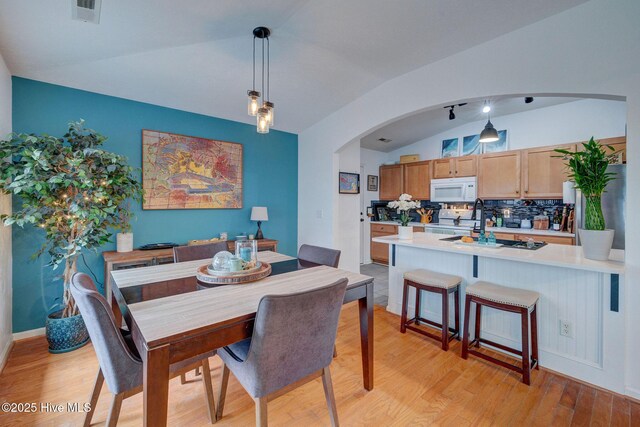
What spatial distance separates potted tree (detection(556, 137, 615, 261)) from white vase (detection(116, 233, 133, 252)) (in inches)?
152

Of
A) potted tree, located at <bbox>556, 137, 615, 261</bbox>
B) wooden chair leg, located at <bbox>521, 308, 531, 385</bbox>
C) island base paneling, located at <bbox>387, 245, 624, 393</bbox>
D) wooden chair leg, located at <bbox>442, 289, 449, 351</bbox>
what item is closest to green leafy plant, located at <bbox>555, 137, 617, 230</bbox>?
potted tree, located at <bbox>556, 137, 615, 261</bbox>

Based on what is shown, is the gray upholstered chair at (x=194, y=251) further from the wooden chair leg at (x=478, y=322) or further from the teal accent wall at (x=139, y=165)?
the wooden chair leg at (x=478, y=322)

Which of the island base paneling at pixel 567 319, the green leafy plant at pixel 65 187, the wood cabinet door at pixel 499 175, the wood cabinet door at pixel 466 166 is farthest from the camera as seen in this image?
the wood cabinet door at pixel 466 166

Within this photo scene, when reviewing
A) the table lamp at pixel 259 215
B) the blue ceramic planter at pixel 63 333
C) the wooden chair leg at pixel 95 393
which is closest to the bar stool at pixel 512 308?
the wooden chair leg at pixel 95 393

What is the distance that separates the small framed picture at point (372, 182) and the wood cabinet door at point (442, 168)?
1.26 m

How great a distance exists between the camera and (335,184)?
3.90 meters

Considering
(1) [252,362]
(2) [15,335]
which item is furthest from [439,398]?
(2) [15,335]

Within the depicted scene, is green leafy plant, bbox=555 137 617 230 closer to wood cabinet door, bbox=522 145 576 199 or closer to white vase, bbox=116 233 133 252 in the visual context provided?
wood cabinet door, bbox=522 145 576 199

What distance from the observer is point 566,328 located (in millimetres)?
2059

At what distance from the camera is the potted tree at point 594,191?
6.30 ft

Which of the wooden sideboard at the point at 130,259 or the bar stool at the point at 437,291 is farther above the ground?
the wooden sideboard at the point at 130,259

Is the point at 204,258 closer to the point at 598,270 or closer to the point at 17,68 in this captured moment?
the point at 17,68

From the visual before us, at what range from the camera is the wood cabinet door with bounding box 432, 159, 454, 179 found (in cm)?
504

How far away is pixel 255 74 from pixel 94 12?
1.44 m
